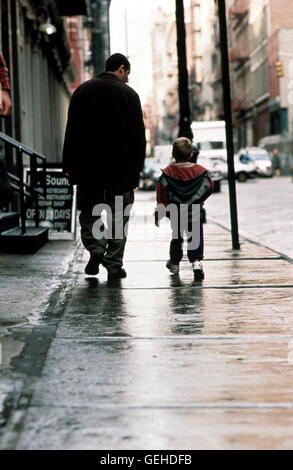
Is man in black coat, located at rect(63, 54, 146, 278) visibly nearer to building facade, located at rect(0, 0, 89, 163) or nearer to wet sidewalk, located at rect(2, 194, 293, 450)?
wet sidewalk, located at rect(2, 194, 293, 450)

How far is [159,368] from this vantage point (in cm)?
494

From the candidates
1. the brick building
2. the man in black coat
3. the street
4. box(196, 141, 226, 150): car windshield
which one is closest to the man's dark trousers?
the man in black coat

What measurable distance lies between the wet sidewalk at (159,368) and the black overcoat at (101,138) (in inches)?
31.8

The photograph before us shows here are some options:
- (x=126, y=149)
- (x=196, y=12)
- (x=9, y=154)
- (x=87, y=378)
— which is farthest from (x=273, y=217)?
(x=196, y=12)

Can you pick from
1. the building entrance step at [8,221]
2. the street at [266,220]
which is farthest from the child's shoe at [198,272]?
the building entrance step at [8,221]

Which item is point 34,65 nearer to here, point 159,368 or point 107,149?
point 107,149

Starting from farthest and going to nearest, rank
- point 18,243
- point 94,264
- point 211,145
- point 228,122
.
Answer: point 211,145 → point 228,122 → point 18,243 → point 94,264

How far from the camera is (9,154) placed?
52.5 ft

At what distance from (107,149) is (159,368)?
12.7 ft

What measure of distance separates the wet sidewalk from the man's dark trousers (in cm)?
24

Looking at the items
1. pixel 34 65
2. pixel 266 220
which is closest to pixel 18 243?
pixel 266 220

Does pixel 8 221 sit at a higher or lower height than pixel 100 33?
lower

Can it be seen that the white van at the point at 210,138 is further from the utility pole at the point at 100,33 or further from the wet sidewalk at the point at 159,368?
the wet sidewalk at the point at 159,368

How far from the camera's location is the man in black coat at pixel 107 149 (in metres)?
8.55
